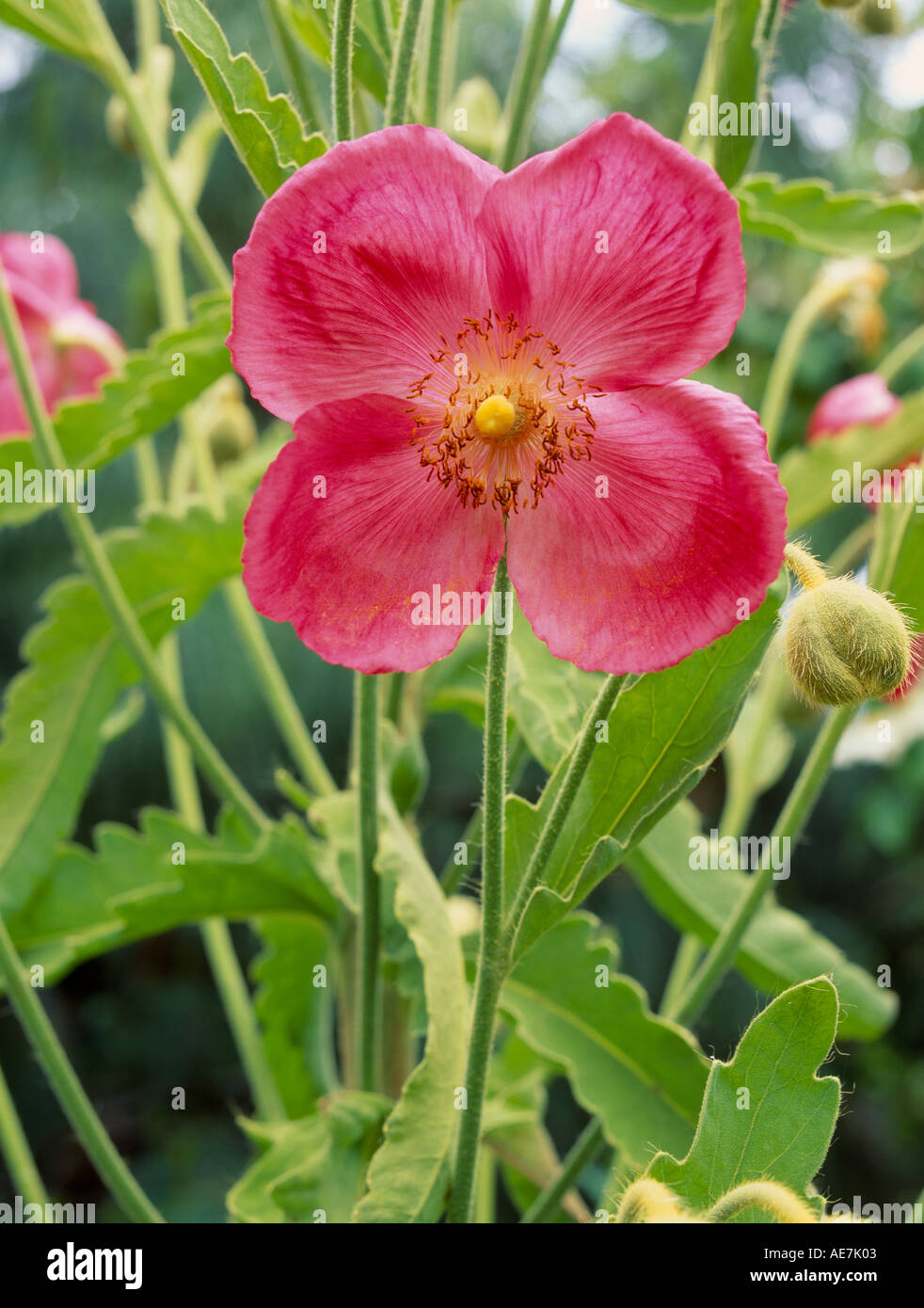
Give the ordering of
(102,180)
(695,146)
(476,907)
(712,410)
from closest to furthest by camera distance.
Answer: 1. (712,410)
2. (695,146)
3. (476,907)
4. (102,180)

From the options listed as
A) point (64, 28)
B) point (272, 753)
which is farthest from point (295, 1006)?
point (272, 753)

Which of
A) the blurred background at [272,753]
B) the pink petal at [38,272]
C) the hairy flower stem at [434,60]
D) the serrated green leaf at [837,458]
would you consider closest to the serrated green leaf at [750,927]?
the serrated green leaf at [837,458]

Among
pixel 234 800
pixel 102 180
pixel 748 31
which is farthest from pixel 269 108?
pixel 102 180

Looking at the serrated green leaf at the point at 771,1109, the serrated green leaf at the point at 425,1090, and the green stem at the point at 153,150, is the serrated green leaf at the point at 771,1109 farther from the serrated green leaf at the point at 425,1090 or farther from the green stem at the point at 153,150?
the green stem at the point at 153,150

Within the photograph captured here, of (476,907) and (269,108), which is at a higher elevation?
(269,108)

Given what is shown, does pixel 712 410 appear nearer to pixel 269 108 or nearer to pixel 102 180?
pixel 269 108

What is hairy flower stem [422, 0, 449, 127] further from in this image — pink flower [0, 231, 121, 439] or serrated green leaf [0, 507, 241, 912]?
pink flower [0, 231, 121, 439]

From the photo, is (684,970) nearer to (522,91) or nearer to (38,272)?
(522,91)
